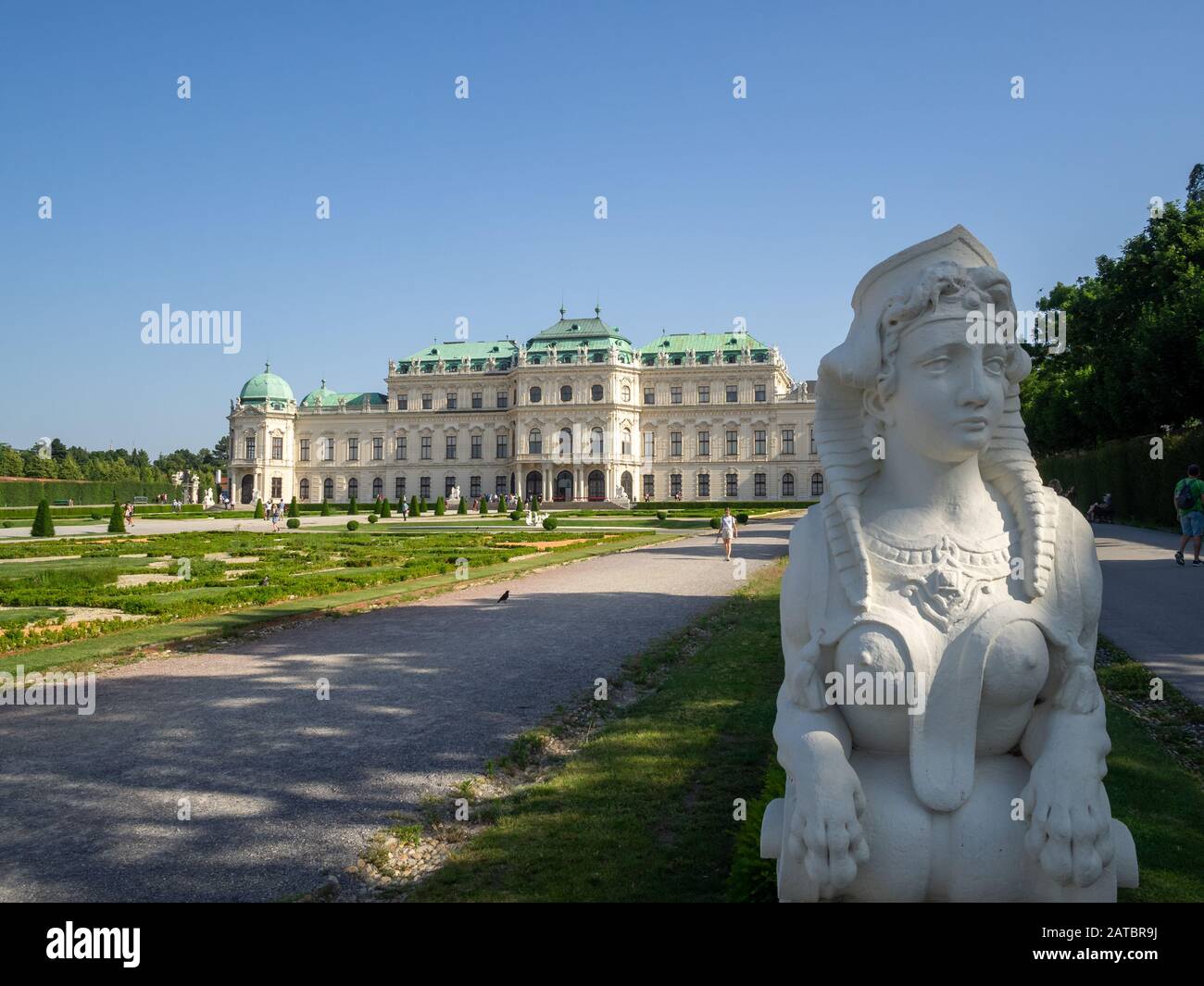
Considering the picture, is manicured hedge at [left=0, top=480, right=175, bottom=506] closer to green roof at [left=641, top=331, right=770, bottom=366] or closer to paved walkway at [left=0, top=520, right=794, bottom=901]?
green roof at [left=641, top=331, right=770, bottom=366]

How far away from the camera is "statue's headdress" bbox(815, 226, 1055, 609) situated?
232 centimetres

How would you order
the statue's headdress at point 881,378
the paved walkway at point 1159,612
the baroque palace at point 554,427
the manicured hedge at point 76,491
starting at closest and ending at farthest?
the statue's headdress at point 881,378 < the paved walkway at point 1159,612 < the manicured hedge at point 76,491 < the baroque palace at point 554,427

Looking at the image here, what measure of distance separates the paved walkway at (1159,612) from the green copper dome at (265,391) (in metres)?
71.5

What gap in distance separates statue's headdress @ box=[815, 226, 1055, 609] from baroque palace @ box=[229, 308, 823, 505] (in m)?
60.8

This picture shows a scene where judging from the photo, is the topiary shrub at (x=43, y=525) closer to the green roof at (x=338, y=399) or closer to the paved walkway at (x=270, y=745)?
the paved walkway at (x=270, y=745)

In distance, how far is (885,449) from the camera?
97.1 inches

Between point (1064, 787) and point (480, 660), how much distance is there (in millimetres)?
6274

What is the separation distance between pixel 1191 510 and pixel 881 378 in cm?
1428

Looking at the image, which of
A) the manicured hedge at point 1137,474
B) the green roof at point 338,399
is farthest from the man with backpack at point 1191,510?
the green roof at point 338,399

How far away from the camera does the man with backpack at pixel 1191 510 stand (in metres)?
13.5

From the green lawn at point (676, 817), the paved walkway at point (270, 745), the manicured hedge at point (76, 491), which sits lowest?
the paved walkway at point (270, 745)

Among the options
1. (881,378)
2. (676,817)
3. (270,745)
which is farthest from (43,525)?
(881,378)
